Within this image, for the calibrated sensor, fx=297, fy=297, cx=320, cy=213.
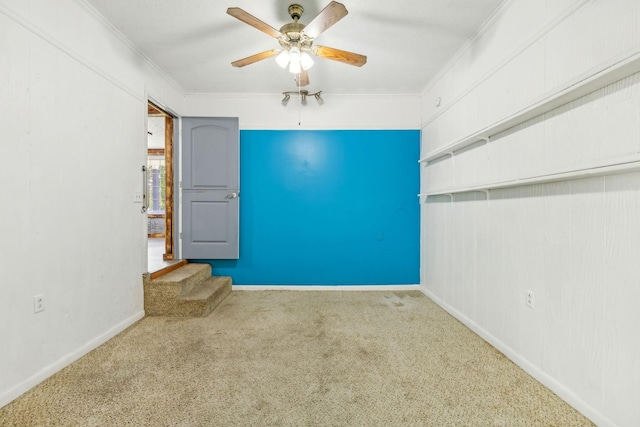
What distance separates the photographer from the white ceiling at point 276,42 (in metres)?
2.24

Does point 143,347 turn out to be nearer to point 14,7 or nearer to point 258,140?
point 14,7

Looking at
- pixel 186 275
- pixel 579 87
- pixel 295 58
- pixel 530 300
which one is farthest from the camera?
pixel 186 275

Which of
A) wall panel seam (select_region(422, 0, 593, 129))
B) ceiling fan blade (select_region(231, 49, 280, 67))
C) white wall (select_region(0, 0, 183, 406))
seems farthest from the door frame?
wall panel seam (select_region(422, 0, 593, 129))

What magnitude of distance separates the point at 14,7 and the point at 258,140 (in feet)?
8.06

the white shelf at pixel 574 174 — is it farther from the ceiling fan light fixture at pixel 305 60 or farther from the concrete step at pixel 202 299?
the concrete step at pixel 202 299

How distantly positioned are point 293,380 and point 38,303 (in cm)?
166

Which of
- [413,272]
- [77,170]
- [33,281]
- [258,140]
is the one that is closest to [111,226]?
[77,170]

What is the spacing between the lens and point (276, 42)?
8.98ft

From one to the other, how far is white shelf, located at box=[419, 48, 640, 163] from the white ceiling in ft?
3.04

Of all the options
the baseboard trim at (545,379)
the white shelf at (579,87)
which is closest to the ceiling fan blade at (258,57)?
the white shelf at (579,87)

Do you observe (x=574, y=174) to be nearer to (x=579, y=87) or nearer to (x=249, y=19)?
(x=579, y=87)

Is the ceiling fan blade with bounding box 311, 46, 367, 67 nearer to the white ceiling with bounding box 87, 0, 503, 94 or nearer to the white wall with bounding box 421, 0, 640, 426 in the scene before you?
the white ceiling with bounding box 87, 0, 503, 94

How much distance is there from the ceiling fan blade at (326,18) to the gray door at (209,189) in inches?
78.0

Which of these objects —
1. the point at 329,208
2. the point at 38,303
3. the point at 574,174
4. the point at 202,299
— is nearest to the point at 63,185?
the point at 38,303
